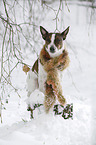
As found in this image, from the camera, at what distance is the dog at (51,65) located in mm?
2232

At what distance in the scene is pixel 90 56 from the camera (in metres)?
8.60

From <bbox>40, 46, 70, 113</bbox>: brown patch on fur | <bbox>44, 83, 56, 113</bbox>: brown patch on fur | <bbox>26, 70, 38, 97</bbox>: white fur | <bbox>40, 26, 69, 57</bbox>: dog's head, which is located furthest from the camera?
<bbox>26, 70, 38, 97</bbox>: white fur

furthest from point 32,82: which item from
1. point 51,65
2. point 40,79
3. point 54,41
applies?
point 54,41

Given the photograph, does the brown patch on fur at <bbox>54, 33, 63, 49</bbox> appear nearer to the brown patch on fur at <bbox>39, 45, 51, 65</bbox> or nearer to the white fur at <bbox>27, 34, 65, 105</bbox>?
the white fur at <bbox>27, 34, 65, 105</bbox>

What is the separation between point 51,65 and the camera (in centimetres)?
236

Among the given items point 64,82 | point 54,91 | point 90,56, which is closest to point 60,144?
point 54,91

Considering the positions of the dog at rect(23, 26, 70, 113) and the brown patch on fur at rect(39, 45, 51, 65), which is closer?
the dog at rect(23, 26, 70, 113)

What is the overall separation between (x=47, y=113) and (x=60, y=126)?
26 centimetres

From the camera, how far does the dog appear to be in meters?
2.23

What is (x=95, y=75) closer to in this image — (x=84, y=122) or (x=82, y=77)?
(x=82, y=77)

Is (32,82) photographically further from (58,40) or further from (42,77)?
(58,40)

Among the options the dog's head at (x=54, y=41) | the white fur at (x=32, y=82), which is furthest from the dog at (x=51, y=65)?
the white fur at (x=32, y=82)

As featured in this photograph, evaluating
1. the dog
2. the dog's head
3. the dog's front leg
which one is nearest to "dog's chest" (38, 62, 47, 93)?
the dog

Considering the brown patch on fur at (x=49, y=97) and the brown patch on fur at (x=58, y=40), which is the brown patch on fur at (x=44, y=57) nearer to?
A: the brown patch on fur at (x=58, y=40)
